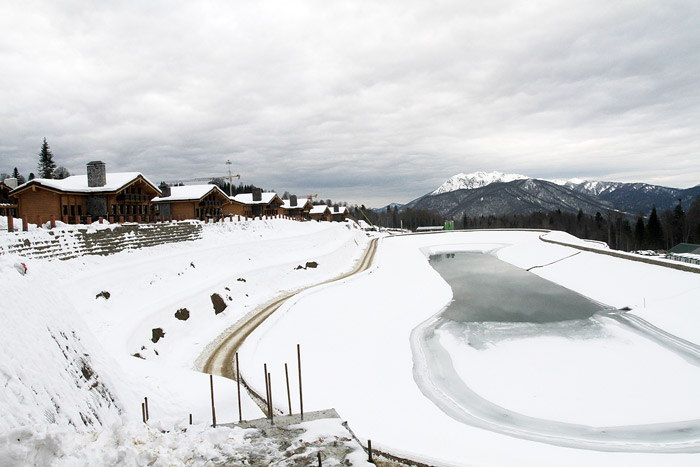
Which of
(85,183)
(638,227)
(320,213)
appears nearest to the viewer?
(85,183)

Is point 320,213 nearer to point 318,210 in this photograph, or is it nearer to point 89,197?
point 318,210

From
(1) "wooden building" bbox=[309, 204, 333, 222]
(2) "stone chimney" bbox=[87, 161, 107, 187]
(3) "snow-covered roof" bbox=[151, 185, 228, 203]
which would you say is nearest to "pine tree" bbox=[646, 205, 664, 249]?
(1) "wooden building" bbox=[309, 204, 333, 222]

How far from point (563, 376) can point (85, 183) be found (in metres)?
38.1

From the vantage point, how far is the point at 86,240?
2095cm

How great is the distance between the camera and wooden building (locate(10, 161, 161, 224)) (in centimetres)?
Answer: 2991

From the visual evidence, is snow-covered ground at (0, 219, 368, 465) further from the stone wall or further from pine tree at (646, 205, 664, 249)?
pine tree at (646, 205, 664, 249)

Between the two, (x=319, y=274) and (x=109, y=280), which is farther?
(x=319, y=274)

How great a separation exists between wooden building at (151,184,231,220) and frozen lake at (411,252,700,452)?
3216 centimetres

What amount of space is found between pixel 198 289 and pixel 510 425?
18056 millimetres

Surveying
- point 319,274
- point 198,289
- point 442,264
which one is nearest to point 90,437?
point 198,289

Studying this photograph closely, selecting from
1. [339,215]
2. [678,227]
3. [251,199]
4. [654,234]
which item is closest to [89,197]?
[251,199]

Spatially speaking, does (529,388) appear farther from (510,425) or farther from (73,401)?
(73,401)

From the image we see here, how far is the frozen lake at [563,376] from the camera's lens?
12406 mm

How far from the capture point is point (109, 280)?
19125mm
